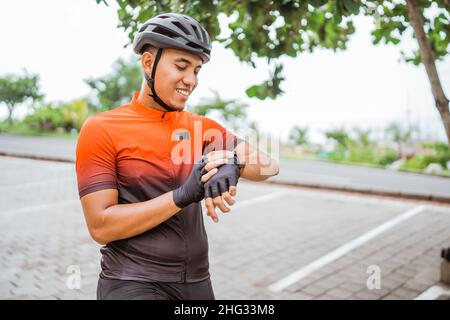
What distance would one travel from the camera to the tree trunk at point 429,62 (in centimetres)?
357

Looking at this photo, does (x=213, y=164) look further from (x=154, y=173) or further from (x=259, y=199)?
(x=259, y=199)

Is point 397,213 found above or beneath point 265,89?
beneath

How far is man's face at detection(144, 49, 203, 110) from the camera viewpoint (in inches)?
78.7

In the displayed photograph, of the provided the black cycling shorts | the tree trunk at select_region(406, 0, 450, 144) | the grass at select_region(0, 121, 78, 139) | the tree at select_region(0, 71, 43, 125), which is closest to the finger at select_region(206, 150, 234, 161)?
the black cycling shorts

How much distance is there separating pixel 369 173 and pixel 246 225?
398 inches

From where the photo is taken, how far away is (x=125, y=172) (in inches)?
77.7

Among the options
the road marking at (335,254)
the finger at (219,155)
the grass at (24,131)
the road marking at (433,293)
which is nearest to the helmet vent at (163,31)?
the finger at (219,155)

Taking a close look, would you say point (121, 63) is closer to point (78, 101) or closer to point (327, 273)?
point (78, 101)

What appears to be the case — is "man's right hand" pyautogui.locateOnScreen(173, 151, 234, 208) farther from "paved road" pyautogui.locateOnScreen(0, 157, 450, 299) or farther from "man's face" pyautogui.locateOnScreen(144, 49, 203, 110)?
"paved road" pyautogui.locateOnScreen(0, 157, 450, 299)

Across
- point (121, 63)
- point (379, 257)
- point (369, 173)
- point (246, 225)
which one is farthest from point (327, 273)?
point (121, 63)

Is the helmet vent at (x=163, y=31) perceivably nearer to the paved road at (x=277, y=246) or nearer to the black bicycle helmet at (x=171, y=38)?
the black bicycle helmet at (x=171, y=38)

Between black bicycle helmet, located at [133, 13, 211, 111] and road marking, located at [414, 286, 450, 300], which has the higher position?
black bicycle helmet, located at [133, 13, 211, 111]

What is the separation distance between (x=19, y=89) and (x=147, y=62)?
107 feet

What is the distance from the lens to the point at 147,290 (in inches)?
77.5
